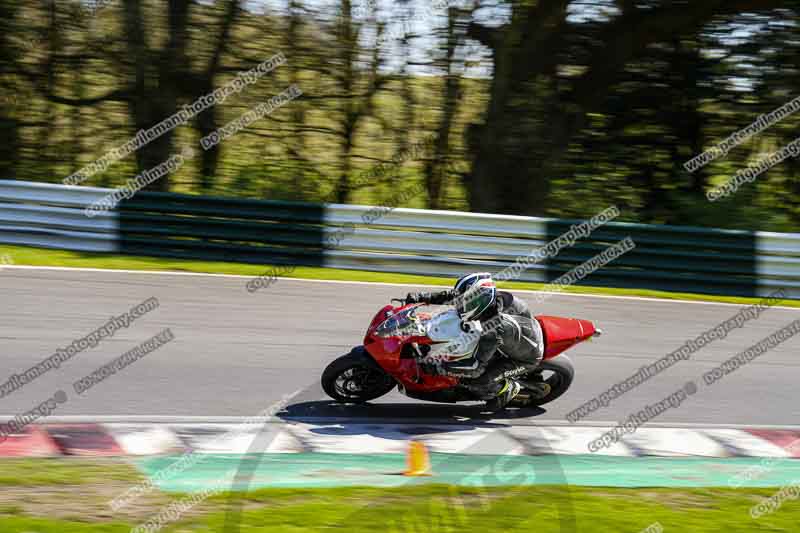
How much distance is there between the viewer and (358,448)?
706 cm

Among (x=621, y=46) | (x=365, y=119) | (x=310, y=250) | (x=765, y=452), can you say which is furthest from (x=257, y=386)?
(x=621, y=46)

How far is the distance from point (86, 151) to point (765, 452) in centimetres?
1371

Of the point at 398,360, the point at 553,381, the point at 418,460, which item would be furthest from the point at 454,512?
the point at 553,381

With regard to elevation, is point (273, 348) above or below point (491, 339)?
below

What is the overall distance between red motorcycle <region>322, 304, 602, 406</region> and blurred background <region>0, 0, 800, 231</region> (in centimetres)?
965

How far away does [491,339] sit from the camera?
7.62 metres

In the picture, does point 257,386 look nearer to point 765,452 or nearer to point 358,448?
point 358,448

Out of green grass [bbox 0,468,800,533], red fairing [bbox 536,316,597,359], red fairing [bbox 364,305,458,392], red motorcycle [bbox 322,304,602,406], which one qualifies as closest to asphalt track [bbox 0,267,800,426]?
red motorcycle [bbox 322,304,602,406]

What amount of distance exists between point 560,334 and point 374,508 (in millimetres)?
2911

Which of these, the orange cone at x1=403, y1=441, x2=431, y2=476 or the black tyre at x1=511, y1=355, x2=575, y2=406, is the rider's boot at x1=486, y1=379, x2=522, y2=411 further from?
the orange cone at x1=403, y1=441, x2=431, y2=476

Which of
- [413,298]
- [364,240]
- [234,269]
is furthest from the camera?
[364,240]

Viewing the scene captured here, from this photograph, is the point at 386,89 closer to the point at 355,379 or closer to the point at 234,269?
the point at 234,269

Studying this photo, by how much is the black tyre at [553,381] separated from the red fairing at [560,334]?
239mm

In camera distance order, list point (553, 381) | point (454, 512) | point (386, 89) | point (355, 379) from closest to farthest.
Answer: point (454, 512)
point (355, 379)
point (553, 381)
point (386, 89)
